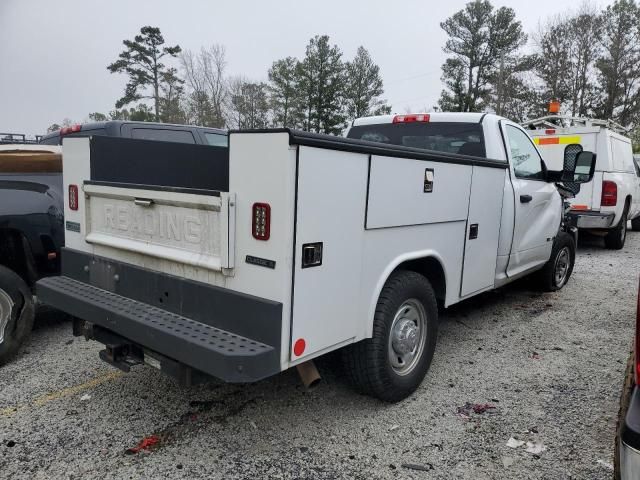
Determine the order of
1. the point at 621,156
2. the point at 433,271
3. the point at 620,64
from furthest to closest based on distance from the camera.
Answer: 1. the point at 620,64
2. the point at 621,156
3. the point at 433,271

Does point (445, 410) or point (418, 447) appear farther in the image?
point (445, 410)

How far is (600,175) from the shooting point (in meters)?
9.05

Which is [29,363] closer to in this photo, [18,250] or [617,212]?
[18,250]

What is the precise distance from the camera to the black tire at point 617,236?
9737 millimetres

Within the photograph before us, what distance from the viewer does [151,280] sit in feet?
9.57

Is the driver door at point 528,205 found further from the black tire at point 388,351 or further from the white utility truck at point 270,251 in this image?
the black tire at point 388,351

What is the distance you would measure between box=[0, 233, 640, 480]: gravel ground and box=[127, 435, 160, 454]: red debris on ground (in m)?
0.03

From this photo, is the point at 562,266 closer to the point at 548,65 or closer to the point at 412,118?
the point at 412,118

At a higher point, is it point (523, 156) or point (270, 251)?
point (523, 156)

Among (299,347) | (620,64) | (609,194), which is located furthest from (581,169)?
(620,64)

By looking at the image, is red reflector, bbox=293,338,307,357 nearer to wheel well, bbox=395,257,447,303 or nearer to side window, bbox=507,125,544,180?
wheel well, bbox=395,257,447,303

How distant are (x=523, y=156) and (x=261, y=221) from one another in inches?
133

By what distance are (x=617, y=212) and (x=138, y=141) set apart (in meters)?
8.86

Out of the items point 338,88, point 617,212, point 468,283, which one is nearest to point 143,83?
point 338,88
